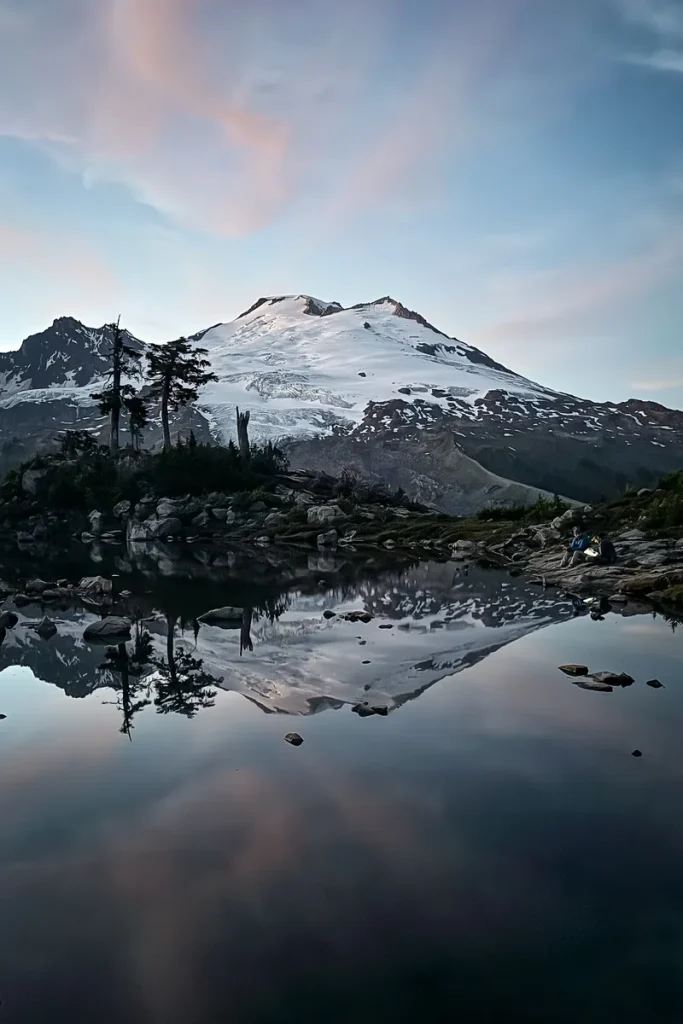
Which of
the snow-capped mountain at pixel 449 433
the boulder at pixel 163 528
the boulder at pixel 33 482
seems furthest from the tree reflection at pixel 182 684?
the snow-capped mountain at pixel 449 433

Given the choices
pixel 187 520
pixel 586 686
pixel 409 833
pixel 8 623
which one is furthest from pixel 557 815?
pixel 187 520

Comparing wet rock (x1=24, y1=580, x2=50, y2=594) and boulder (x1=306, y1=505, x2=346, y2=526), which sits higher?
boulder (x1=306, y1=505, x2=346, y2=526)

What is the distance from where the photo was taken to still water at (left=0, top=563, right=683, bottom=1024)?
162 inches

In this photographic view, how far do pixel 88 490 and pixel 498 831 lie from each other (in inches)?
2004

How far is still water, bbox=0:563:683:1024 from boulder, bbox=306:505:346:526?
102 feet

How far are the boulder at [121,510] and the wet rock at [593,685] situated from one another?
146ft

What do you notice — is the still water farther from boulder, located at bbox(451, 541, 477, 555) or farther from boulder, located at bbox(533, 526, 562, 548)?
boulder, located at bbox(451, 541, 477, 555)

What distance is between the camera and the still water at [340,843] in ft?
13.5

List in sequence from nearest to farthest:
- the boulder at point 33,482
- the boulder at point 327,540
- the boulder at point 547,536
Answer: the boulder at point 547,536
the boulder at point 327,540
the boulder at point 33,482

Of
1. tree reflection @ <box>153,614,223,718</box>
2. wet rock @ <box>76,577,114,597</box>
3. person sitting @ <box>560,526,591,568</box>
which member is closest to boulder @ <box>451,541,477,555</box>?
person sitting @ <box>560,526,591,568</box>

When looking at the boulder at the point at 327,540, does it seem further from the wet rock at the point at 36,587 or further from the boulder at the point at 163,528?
the wet rock at the point at 36,587

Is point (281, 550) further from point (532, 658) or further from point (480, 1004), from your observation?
point (480, 1004)

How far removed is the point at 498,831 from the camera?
5.86 metres

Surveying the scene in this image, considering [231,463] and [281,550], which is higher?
[231,463]
